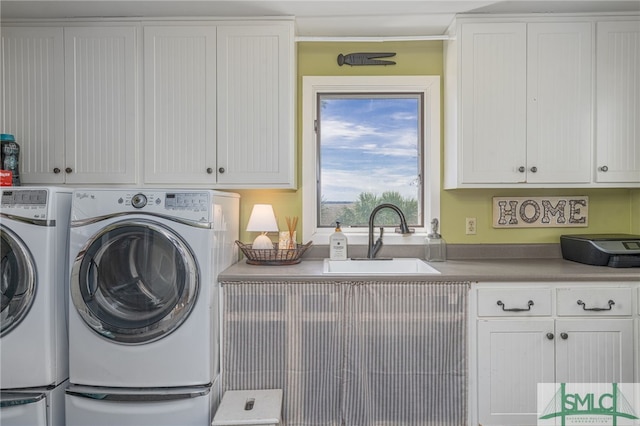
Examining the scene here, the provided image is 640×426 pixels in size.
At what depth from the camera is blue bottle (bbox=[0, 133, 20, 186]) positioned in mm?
2135

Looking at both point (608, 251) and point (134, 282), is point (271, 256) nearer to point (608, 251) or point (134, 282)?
point (134, 282)

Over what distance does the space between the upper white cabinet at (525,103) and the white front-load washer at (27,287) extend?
2.16m

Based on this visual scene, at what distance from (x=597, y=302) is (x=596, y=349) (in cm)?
23

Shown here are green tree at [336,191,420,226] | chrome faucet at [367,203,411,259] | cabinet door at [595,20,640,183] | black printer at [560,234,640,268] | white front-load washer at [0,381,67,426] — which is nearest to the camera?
white front-load washer at [0,381,67,426]

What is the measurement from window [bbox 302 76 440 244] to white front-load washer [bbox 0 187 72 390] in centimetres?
139

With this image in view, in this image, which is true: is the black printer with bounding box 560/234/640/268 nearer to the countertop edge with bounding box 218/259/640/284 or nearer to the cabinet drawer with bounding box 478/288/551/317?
the countertop edge with bounding box 218/259/640/284

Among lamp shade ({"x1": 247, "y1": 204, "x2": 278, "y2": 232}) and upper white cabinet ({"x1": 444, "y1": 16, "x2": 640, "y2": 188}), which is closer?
upper white cabinet ({"x1": 444, "y1": 16, "x2": 640, "y2": 188})

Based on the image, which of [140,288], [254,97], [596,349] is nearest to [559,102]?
[596,349]

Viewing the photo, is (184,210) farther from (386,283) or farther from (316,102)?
(316,102)

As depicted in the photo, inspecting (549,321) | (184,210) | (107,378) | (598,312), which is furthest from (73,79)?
(598,312)

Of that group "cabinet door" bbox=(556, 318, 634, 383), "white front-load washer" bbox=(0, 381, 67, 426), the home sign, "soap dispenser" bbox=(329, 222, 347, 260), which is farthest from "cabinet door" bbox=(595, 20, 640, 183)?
"white front-load washer" bbox=(0, 381, 67, 426)

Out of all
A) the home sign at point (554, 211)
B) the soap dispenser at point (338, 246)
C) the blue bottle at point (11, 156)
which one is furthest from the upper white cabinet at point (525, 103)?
the blue bottle at point (11, 156)

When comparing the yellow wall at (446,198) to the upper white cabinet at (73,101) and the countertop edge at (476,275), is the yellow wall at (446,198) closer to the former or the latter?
the countertop edge at (476,275)

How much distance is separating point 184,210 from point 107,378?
2.84ft
